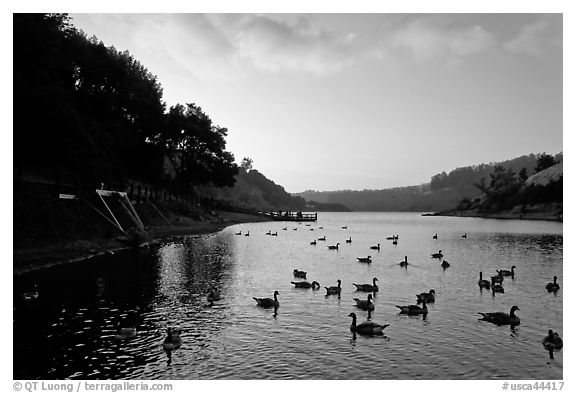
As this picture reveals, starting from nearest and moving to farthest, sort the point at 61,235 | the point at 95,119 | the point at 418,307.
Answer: the point at 418,307 → the point at 61,235 → the point at 95,119

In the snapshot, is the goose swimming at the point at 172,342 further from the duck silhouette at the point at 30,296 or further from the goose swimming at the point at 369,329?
the duck silhouette at the point at 30,296

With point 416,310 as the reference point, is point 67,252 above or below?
above

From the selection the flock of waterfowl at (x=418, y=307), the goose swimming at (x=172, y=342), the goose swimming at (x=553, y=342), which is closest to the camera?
the goose swimming at (x=172, y=342)

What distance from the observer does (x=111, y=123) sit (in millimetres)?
78750

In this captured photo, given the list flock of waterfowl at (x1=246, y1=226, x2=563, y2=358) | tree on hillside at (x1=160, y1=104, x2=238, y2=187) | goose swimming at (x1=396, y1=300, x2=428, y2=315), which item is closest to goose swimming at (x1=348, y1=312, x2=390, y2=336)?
flock of waterfowl at (x1=246, y1=226, x2=563, y2=358)

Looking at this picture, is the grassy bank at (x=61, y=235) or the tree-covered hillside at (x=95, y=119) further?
the tree-covered hillside at (x=95, y=119)

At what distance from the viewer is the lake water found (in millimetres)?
19703

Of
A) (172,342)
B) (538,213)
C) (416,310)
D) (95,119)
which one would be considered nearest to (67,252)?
(172,342)

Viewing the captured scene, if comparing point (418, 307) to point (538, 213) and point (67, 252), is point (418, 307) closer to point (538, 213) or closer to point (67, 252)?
point (67, 252)

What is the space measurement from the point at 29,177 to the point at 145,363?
42.0 meters

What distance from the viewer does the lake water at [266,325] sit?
64.6ft

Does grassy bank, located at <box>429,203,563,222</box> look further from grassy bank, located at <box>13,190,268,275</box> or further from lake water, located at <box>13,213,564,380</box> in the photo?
grassy bank, located at <box>13,190,268,275</box>

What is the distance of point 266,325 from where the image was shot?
26328mm

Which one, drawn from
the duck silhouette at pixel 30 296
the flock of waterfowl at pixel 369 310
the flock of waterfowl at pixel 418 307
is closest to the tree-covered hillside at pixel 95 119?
the duck silhouette at pixel 30 296
